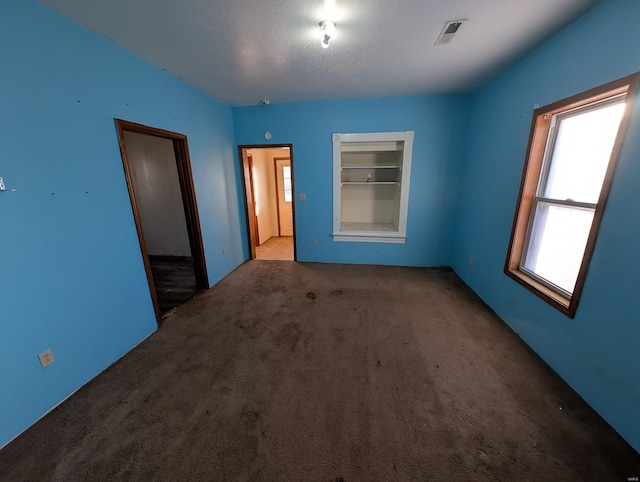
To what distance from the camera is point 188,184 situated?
294 cm

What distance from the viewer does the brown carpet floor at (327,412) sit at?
125 cm

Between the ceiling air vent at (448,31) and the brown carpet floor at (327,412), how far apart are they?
8.38ft

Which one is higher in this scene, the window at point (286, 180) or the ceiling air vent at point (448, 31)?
the ceiling air vent at point (448, 31)

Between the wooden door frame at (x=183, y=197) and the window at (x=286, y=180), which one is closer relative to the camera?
the wooden door frame at (x=183, y=197)

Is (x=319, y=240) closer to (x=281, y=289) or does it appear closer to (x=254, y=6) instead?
(x=281, y=289)

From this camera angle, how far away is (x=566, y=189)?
1.92 m

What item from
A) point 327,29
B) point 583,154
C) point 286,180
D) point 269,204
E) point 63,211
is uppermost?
point 327,29

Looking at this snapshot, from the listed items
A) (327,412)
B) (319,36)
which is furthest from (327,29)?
(327,412)

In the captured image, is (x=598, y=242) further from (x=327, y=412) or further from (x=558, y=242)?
(x=327, y=412)

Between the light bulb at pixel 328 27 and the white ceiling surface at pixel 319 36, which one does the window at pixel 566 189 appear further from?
the light bulb at pixel 328 27

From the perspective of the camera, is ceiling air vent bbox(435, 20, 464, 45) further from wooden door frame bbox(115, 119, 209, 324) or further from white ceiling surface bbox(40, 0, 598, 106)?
wooden door frame bbox(115, 119, 209, 324)

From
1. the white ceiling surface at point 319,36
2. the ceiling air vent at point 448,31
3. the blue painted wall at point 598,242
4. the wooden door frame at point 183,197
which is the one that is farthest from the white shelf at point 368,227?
the ceiling air vent at point 448,31

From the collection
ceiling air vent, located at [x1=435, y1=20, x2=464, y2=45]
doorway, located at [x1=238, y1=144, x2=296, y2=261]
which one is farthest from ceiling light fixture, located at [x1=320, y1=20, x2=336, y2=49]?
doorway, located at [x1=238, y1=144, x2=296, y2=261]

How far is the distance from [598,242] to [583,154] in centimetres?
71
